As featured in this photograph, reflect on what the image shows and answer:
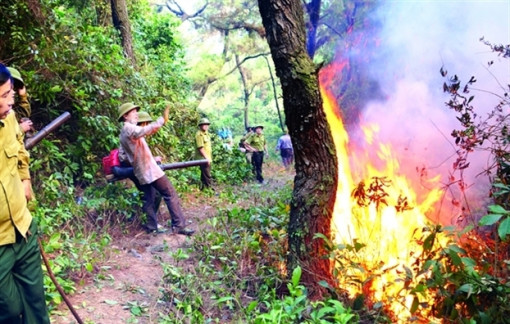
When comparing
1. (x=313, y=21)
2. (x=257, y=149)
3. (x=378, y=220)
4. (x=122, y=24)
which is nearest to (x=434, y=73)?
(x=378, y=220)

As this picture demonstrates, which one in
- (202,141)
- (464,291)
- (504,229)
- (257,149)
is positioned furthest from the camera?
(257,149)

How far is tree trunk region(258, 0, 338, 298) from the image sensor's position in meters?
4.27

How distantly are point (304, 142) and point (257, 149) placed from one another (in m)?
9.12

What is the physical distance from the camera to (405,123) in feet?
22.2

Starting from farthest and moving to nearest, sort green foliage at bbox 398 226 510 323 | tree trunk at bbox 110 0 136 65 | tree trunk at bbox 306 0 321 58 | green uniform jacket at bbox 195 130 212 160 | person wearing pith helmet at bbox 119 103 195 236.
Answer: tree trunk at bbox 306 0 321 58
tree trunk at bbox 110 0 136 65
green uniform jacket at bbox 195 130 212 160
person wearing pith helmet at bbox 119 103 195 236
green foliage at bbox 398 226 510 323

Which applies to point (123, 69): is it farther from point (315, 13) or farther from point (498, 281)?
point (498, 281)

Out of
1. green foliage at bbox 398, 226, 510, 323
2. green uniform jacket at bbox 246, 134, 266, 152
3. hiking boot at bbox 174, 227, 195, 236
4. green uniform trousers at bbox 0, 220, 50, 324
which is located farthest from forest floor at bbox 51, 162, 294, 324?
green uniform jacket at bbox 246, 134, 266, 152

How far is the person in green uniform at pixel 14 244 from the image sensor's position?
8.91 feet

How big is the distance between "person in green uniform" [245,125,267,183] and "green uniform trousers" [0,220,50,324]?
1019 cm

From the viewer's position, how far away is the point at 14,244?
2.81 metres

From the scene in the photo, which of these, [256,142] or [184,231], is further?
[256,142]

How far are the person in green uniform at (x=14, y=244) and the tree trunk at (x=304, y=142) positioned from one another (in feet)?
8.28

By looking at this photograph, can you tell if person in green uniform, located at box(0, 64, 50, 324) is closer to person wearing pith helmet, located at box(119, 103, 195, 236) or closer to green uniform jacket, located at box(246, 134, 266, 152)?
person wearing pith helmet, located at box(119, 103, 195, 236)

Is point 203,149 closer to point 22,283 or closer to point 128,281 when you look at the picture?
point 128,281
